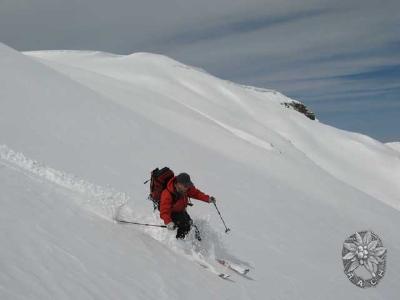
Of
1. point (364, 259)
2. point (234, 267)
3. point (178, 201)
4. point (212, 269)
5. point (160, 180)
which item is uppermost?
point (364, 259)

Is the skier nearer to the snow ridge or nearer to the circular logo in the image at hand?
the snow ridge

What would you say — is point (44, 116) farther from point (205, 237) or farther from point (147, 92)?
point (147, 92)

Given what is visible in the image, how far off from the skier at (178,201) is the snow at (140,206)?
28 centimetres

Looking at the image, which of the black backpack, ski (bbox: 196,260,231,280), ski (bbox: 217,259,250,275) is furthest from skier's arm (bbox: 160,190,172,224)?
ski (bbox: 217,259,250,275)

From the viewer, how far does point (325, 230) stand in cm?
1514

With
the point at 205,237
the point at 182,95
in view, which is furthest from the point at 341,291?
the point at 182,95

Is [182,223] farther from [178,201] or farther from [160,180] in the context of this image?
[160,180]

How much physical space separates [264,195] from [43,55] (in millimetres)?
34487

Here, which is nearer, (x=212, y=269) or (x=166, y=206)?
(x=166, y=206)

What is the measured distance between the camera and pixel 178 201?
7.30 m

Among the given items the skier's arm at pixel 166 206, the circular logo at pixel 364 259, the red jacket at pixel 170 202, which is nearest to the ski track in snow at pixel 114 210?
the red jacket at pixel 170 202

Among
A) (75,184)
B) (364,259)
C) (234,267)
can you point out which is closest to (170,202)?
(234,267)

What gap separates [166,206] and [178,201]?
0.35m

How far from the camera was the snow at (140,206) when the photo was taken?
565 cm
